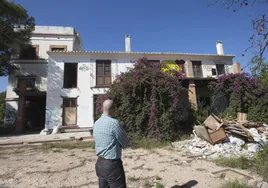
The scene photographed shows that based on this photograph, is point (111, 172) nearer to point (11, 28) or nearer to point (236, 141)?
point (236, 141)

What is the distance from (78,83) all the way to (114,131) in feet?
39.4

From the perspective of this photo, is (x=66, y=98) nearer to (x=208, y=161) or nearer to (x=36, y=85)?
(x=36, y=85)

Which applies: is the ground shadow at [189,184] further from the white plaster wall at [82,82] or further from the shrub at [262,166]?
the white plaster wall at [82,82]

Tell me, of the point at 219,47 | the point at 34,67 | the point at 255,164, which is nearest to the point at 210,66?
the point at 219,47

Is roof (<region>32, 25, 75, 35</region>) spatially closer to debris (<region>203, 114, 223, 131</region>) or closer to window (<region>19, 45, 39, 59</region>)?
window (<region>19, 45, 39, 59</region>)

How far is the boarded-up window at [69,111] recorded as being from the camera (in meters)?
12.6

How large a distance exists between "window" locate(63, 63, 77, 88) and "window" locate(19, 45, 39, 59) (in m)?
4.19

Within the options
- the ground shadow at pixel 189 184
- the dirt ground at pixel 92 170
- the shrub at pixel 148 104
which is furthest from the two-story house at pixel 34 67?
the ground shadow at pixel 189 184

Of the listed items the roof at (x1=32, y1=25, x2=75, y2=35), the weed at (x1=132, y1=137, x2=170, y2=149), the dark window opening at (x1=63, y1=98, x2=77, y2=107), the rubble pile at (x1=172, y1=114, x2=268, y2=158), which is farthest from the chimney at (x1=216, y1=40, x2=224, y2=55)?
the dark window opening at (x1=63, y1=98, x2=77, y2=107)

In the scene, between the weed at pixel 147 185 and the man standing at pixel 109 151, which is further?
the weed at pixel 147 185

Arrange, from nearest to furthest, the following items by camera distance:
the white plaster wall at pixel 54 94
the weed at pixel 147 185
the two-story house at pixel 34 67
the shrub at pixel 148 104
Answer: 1. the weed at pixel 147 185
2. the shrub at pixel 148 104
3. the white plaster wall at pixel 54 94
4. the two-story house at pixel 34 67

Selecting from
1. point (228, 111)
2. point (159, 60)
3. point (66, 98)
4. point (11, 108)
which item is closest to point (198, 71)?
point (159, 60)

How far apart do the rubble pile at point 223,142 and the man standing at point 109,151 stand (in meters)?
4.27

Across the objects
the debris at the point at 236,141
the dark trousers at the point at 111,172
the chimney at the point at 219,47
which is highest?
the chimney at the point at 219,47
